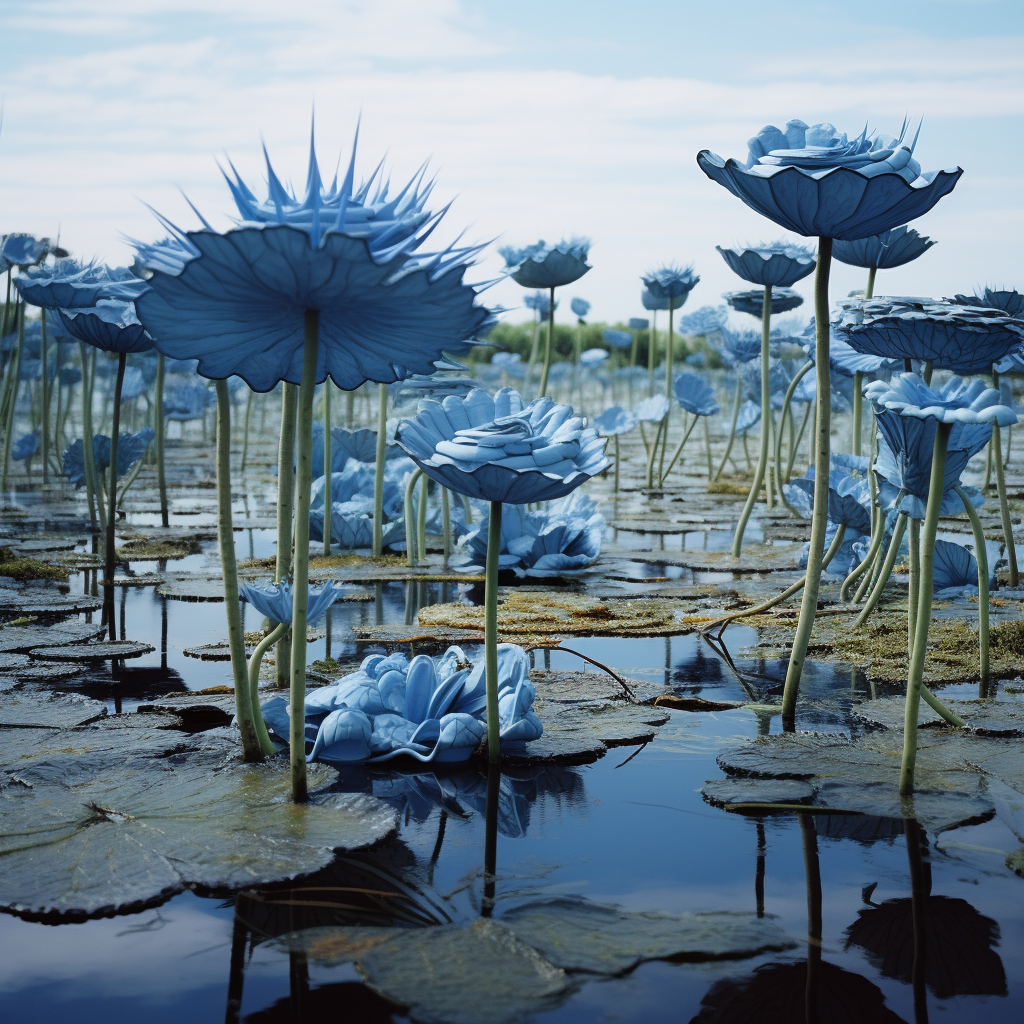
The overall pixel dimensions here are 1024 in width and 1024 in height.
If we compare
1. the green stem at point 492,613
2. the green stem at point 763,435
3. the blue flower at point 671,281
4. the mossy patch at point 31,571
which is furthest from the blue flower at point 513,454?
the blue flower at point 671,281

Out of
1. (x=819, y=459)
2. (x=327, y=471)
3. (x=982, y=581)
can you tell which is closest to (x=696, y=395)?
(x=327, y=471)

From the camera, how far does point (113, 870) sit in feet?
4.32

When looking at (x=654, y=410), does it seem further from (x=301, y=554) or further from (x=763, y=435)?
(x=301, y=554)

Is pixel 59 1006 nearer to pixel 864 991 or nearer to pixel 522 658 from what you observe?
pixel 864 991

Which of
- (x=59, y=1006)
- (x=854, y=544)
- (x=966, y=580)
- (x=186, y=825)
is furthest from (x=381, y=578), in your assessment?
(x=59, y=1006)

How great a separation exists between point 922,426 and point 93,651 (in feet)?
5.92

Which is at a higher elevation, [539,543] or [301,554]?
[301,554]

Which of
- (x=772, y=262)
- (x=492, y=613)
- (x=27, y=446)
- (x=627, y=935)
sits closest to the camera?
(x=627, y=935)

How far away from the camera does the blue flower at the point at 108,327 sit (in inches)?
117

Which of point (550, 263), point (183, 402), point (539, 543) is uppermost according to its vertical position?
point (550, 263)

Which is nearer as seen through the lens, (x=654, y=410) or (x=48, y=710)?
(x=48, y=710)

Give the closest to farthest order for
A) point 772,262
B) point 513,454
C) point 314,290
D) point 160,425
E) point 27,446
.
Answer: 1. point 314,290
2. point 513,454
3. point 772,262
4. point 160,425
5. point 27,446

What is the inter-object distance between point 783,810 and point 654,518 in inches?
157

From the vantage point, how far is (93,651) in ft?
8.13
